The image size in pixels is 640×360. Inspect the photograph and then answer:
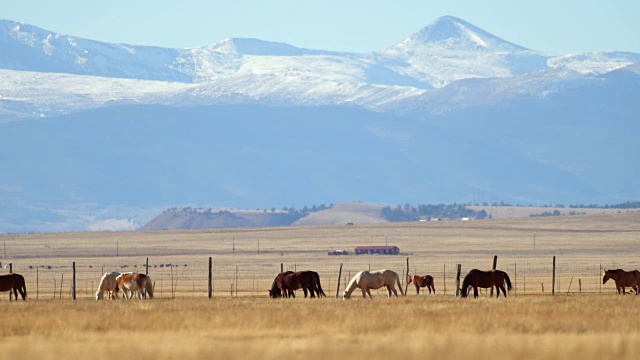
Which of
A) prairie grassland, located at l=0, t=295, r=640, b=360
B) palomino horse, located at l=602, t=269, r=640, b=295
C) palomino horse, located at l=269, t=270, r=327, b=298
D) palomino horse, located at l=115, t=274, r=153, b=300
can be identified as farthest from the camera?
palomino horse, located at l=602, t=269, r=640, b=295

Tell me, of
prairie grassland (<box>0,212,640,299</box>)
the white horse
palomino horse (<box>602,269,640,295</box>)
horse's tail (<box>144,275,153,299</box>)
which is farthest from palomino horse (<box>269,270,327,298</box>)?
prairie grassland (<box>0,212,640,299</box>)

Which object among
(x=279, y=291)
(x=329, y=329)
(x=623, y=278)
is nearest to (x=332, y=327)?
(x=329, y=329)

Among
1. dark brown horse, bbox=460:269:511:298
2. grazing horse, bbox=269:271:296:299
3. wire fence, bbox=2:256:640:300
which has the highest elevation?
dark brown horse, bbox=460:269:511:298

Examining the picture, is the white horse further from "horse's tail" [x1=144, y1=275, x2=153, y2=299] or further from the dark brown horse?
the dark brown horse

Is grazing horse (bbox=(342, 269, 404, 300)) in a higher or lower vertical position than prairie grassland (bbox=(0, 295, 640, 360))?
higher

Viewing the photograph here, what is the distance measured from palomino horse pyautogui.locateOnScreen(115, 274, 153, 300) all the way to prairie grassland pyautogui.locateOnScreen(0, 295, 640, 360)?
13.1 ft

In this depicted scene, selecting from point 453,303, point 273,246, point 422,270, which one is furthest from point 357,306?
point 273,246

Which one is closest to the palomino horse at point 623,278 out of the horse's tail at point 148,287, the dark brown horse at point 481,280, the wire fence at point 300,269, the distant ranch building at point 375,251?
the dark brown horse at point 481,280

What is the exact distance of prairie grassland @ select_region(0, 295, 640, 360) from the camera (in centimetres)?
2494

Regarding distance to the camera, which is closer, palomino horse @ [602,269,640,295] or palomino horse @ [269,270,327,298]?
palomino horse @ [269,270,327,298]

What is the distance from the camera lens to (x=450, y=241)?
14612cm

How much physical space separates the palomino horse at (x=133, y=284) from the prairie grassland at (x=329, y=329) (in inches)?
158

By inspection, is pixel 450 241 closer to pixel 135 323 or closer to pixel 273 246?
pixel 273 246

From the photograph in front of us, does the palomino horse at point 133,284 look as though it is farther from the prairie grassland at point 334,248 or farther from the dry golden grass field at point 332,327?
the prairie grassland at point 334,248
